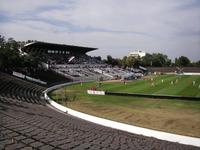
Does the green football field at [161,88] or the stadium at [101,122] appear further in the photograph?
the green football field at [161,88]

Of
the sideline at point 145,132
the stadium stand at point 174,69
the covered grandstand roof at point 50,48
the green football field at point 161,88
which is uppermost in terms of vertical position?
the covered grandstand roof at point 50,48

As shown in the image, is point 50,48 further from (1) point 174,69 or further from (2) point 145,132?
(2) point 145,132

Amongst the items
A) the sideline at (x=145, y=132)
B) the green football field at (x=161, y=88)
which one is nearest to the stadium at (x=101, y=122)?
the sideline at (x=145, y=132)

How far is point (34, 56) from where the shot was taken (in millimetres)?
81000

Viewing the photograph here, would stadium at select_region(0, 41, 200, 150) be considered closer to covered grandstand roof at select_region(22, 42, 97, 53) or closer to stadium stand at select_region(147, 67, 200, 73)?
covered grandstand roof at select_region(22, 42, 97, 53)

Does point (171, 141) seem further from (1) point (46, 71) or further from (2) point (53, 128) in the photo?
(1) point (46, 71)

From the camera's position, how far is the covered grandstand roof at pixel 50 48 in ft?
299

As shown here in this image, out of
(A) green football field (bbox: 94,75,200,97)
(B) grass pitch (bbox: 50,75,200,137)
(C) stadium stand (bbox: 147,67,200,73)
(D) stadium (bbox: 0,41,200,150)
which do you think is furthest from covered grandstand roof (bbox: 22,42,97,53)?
(B) grass pitch (bbox: 50,75,200,137)

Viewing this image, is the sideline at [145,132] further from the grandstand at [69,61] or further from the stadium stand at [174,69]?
the stadium stand at [174,69]

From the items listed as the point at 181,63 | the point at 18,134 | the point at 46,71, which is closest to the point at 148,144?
the point at 18,134

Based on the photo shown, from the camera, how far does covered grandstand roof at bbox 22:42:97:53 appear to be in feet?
299

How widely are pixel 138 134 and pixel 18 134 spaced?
11039mm

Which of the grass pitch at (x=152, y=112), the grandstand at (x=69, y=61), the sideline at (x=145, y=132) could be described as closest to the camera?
the sideline at (x=145, y=132)

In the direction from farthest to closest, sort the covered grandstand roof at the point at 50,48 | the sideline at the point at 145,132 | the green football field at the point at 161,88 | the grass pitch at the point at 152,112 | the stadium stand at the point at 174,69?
the stadium stand at the point at 174,69
the covered grandstand roof at the point at 50,48
the green football field at the point at 161,88
the grass pitch at the point at 152,112
the sideline at the point at 145,132
